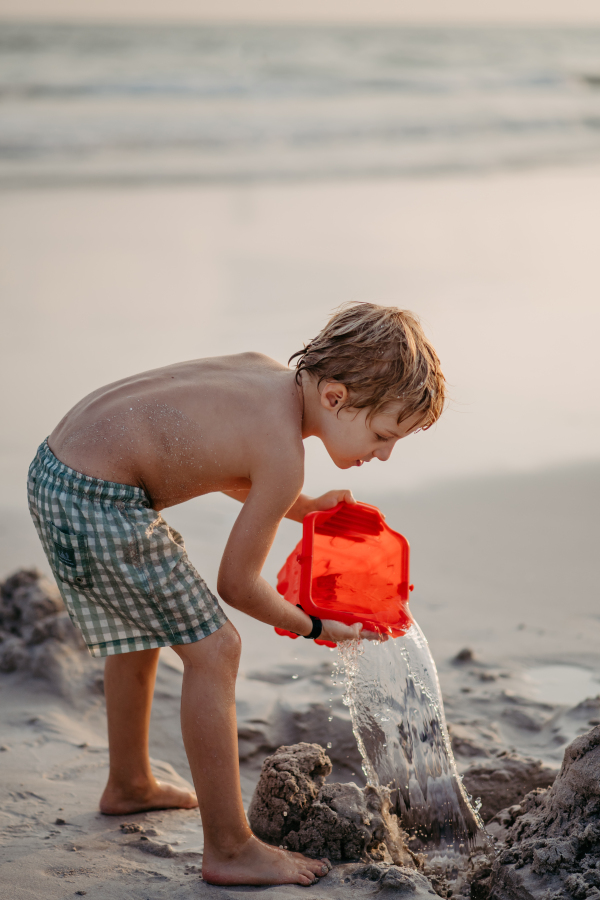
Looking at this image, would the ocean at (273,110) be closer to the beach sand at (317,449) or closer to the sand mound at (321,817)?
the beach sand at (317,449)

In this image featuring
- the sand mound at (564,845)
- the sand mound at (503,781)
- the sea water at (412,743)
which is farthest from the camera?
the sand mound at (503,781)

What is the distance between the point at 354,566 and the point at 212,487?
0.51 meters

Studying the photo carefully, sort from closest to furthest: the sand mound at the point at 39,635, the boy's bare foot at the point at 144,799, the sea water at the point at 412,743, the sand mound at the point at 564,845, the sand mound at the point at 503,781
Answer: the sand mound at the point at 564,845 → the sea water at the point at 412,743 → the boy's bare foot at the point at 144,799 → the sand mound at the point at 503,781 → the sand mound at the point at 39,635

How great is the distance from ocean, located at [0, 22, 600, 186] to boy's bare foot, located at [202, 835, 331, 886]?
7.84 m

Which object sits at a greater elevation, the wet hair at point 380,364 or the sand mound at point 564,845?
the wet hair at point 380,364

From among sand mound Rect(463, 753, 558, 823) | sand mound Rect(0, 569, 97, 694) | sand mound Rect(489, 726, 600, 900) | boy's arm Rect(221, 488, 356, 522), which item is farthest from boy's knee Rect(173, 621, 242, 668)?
sand mound Rect(0, 569, 97, 694)

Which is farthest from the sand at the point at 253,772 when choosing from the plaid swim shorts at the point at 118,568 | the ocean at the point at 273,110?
the ocean at the point at 273,110

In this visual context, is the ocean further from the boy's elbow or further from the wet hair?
the boy's elbow

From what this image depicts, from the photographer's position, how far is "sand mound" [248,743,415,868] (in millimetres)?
1911

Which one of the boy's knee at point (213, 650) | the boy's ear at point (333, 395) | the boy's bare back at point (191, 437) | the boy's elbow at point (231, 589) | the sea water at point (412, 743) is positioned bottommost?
the sea water at point (412, 743)

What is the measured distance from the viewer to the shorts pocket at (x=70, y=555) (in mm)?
1778

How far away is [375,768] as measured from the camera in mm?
2125

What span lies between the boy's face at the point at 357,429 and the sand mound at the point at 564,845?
2.46ft

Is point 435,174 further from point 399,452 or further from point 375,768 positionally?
point 375,768
